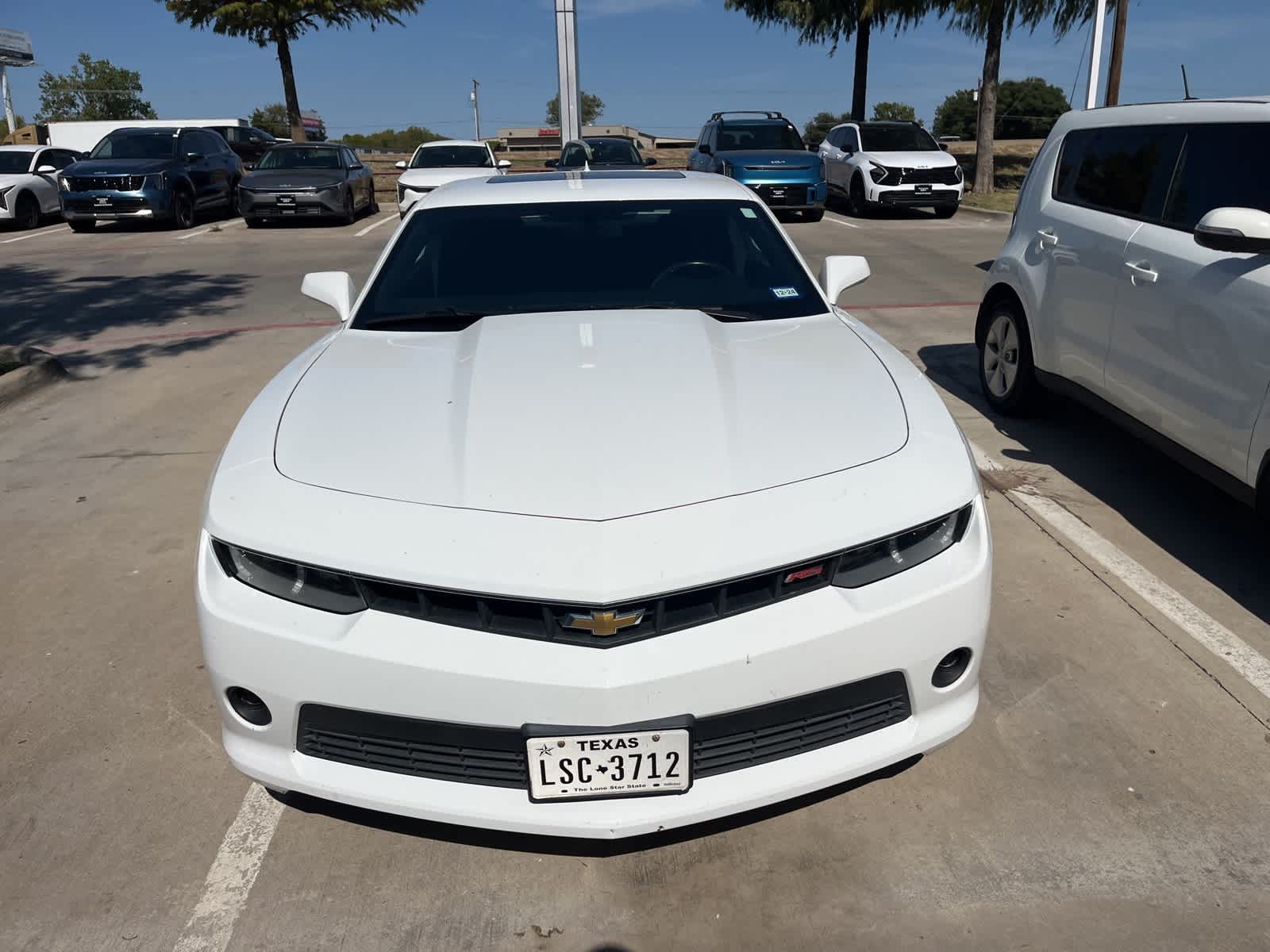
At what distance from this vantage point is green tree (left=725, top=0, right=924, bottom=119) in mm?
27000

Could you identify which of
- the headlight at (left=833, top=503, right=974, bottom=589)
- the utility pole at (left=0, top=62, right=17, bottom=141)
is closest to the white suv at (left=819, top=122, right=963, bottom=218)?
the headlight at (left=833, top=503, right=974, bottom=589)

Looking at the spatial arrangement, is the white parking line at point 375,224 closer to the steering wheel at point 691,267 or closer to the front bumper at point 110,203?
the front bumper at point 110,203

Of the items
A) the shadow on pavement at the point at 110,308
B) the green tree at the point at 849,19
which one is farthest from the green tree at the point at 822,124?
the shadow on pavement at the point at 110,308

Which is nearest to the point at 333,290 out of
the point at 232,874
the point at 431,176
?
the point at 232,874

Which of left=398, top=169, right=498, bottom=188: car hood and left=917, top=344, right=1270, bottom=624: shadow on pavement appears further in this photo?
left=398, top=169, right=498, bottom=188: car hood

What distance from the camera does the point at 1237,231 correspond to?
3609 mm

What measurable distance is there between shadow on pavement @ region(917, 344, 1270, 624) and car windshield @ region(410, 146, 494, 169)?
514 inches

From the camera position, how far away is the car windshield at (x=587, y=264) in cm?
364

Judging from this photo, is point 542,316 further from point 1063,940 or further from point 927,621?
point 1063,940

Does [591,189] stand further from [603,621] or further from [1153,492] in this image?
[1153,492]

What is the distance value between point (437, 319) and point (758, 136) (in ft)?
55.1

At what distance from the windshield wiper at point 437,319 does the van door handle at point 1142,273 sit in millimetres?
2843

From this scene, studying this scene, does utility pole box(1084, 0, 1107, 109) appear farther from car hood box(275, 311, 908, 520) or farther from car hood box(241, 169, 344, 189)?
car hood box(275, 311, 908, 520)

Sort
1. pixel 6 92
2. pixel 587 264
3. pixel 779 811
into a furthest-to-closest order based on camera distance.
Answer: pixel 6 92 < pixel 587 264 < pixel 779 811
